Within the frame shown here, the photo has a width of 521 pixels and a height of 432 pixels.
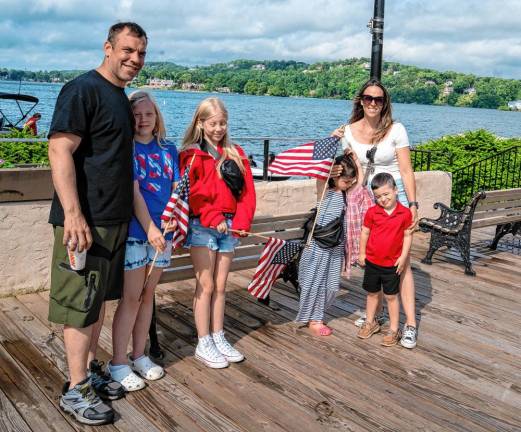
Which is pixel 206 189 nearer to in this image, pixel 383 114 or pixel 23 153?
pixel 383 114

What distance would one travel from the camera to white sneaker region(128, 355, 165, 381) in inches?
143

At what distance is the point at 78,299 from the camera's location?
299cm

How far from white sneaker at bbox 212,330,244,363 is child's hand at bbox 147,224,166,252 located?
103 cm

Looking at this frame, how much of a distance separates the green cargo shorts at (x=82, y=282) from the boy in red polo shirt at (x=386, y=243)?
2020 millimetres

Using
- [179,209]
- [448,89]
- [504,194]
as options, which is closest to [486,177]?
[504,194]

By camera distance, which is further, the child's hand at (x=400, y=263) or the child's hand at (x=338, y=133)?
the child's hand at (x=338, y=133)

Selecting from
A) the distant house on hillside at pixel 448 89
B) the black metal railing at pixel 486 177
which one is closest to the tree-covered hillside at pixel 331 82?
the distant house on hillside at pixel 448 89

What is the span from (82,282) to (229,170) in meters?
1.23

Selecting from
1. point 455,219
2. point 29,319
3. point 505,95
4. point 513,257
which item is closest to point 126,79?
point 29,319

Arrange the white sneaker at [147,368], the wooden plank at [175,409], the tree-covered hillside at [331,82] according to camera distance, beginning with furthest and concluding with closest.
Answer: the tree-covered hillside at [331,82]
the white sneaker at [147,368]
the wooden plank at [175,409]

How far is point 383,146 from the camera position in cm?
437

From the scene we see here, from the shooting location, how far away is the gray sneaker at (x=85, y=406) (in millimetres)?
3090

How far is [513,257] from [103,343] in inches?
213

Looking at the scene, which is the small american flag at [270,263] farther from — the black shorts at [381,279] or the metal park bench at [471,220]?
the metal park bench at [471,220]
